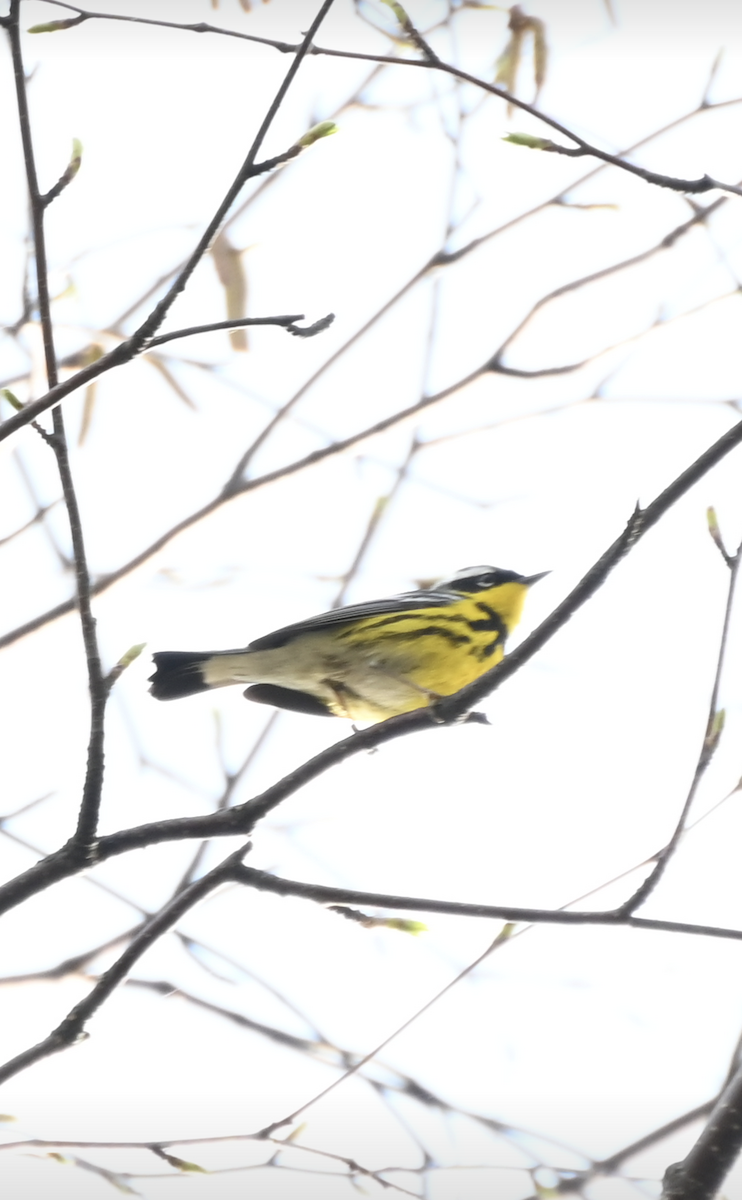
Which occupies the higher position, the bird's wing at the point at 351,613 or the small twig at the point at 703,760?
the bird's wing at the point at 351,613

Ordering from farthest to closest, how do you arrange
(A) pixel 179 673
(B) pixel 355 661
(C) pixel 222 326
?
(B) pixel 355 661
(A) pixel 179 673
(C) pixel 222 326

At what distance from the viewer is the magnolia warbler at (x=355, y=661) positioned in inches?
168

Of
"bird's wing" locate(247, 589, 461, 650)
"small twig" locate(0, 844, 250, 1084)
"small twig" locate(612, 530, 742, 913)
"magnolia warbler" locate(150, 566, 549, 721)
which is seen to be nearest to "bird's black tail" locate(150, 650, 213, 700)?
"magnolia warbler" locate(150, 566, 549, 721)

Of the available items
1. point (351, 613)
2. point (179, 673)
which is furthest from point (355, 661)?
point (179, 673)

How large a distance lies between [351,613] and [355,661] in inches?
8.5

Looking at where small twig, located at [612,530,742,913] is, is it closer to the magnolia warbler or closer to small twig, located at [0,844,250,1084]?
small twig, located at [0,844,250,1084]

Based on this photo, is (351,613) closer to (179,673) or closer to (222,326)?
(179,673)

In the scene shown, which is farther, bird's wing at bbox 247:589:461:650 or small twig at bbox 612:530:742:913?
bird's wing at bbox 247:589:461:650

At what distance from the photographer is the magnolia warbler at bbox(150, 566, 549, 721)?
427 cm

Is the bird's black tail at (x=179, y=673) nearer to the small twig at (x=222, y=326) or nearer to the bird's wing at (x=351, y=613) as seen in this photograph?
the bird's wing at (x=351, y=613)

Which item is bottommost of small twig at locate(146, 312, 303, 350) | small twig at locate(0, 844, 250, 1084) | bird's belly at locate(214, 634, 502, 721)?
small twig at locate(0, 844, 250, 1084)

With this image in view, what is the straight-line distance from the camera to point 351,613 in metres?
4.27

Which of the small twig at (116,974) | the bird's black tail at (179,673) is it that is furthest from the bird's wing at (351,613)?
the small twig at (116,974)

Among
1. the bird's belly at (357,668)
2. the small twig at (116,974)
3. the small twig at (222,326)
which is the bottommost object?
the small twig at (116,974)
